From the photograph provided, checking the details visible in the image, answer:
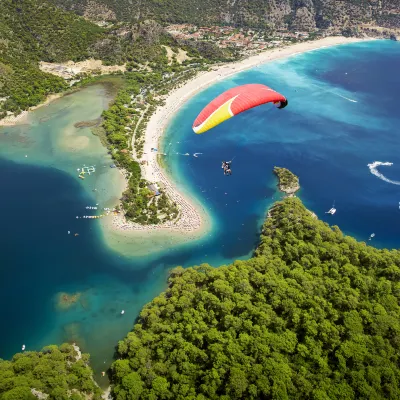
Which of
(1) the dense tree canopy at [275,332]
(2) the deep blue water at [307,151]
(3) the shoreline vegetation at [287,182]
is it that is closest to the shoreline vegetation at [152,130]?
(2) the deep blue water at [307,151]

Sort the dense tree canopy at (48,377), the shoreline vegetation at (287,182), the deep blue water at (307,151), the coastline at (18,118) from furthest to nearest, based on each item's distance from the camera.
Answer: the coastline at (18,118) → the shoreline vegetation at (287,182) → the deep blue water at (307,151) → the dense tree canopy at (48,377)

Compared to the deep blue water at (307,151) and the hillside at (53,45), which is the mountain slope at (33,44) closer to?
the hillside at (53,45)

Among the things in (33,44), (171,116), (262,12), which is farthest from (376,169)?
(262,12)

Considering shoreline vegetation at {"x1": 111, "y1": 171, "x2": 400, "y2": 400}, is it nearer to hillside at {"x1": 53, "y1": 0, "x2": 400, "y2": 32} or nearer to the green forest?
the green forest

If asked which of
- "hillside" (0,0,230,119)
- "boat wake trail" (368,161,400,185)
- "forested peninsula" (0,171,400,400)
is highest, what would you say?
"hillside" (0,0,230,119)

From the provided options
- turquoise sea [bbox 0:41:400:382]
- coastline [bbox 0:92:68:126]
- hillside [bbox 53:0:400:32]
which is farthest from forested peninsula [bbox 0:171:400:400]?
hillside [bbox 53:0:400:32]

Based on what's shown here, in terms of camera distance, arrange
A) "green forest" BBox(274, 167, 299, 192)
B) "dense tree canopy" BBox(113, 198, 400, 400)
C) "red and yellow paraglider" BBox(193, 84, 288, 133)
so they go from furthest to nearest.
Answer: "green forest" BBox(274, 167, 299, 192), "red and yellow paraglider" BBox(193, 84, 288, 133), "dense tree canopy" BBox(113, 198, 400, 400)

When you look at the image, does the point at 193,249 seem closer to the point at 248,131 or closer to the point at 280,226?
the point at 280,226
